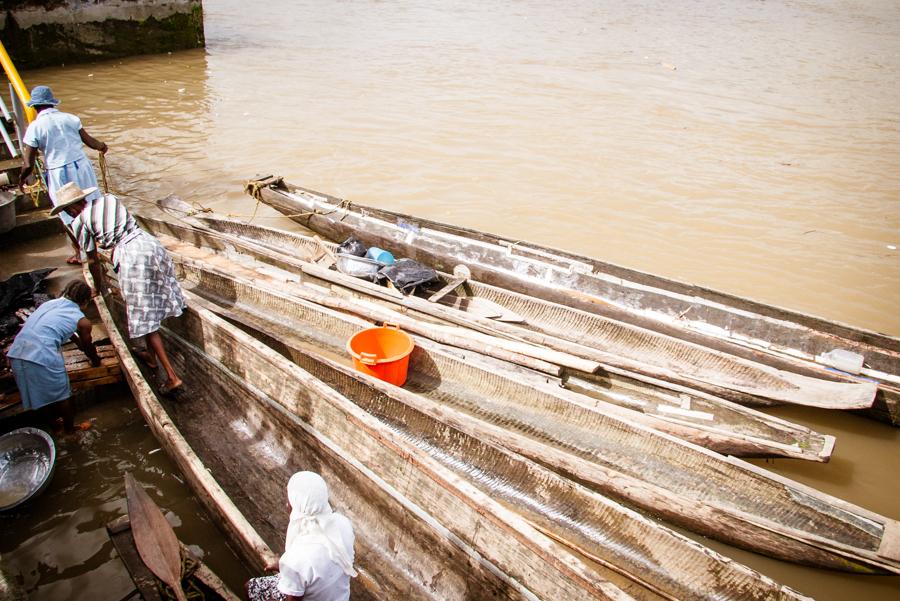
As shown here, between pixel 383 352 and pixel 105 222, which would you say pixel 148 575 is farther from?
pixel 105 222

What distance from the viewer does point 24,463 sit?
10.8ft

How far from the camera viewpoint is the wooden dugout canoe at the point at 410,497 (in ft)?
8.23

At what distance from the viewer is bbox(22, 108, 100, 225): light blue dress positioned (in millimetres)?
4703

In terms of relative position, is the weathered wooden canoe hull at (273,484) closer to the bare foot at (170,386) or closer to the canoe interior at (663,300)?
the bare foot at (170,386)

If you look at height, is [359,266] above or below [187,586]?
above

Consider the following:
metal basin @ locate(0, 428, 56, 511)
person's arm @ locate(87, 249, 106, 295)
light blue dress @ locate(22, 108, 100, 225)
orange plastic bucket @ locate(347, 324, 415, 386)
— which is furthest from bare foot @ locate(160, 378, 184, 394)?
light blue dress @ locate(22, 108, 100, 225)

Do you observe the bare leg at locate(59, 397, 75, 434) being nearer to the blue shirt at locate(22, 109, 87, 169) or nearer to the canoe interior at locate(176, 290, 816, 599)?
the canoe interior at locate(176, 290, 816, 599)

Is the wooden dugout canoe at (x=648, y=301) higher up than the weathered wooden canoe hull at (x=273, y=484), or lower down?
higher up

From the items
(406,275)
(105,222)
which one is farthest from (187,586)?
(406,275)

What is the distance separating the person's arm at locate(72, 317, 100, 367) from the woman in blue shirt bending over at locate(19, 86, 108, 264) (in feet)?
4.62

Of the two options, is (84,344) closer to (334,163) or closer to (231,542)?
(231,542)

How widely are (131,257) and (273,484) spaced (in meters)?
1.86

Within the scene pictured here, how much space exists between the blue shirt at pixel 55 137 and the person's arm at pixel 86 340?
2.05 m

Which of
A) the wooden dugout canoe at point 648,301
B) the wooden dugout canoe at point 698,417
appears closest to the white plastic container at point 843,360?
the wooden dugout canoe at point 648,301
